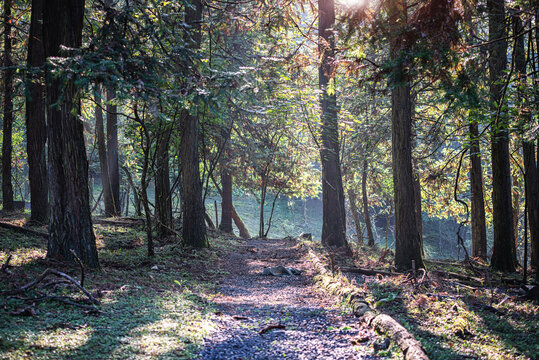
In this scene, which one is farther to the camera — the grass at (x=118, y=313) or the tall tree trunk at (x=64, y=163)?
the tall tree trunk at (x=64, y=163)

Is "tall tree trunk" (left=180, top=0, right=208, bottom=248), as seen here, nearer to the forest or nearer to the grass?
the forest

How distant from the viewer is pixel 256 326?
4.78m

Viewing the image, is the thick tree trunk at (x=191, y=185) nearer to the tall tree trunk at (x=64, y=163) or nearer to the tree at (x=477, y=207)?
the tall tree trunk at (x=64, y=163)

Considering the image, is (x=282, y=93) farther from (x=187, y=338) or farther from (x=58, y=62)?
(x=187, y=338)

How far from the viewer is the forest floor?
367cm

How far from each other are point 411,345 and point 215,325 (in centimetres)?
229

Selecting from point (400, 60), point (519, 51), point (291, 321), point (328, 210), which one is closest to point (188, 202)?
point (328, 210)

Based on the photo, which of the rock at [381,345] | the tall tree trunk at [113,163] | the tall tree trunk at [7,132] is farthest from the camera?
the tall tree trunk at [113,163]

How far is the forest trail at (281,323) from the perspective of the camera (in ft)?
12.7

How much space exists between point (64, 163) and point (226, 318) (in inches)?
158

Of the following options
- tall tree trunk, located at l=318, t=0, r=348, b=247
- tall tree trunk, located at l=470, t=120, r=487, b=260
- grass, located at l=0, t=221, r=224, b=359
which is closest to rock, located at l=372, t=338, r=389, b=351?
grass, located at l=0, t=221, r=224, b=359

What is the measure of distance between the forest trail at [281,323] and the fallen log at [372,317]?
154 mm

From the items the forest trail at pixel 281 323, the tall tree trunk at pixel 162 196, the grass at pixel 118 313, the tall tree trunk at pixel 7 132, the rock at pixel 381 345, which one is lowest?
the forest trail at pixel 281 323

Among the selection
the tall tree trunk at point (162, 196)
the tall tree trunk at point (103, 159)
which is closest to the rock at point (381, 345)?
the tall tree trunk at point (162, 196)
